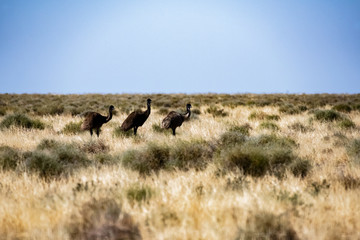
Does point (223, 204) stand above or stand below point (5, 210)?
above

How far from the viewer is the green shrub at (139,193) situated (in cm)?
364

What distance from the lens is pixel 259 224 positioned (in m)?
2.88

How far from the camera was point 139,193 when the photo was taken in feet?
12.3

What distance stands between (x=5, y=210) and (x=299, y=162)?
4298mm

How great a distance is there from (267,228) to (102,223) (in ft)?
4.88

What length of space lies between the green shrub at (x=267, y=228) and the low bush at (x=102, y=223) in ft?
3.12

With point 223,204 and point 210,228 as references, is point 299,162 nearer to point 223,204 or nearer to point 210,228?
point 223,204

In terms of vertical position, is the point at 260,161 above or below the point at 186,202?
above

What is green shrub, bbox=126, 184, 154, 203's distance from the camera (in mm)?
3643

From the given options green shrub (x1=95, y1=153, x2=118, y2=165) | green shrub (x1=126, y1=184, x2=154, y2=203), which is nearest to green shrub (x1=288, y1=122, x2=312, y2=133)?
green shrub (x1=95, y1=153, x2=118, y2=165)

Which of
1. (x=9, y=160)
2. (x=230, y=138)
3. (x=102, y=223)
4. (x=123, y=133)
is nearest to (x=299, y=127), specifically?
(x=230, y=138)

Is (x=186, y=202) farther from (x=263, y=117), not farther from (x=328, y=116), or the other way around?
(x=263, y=117)

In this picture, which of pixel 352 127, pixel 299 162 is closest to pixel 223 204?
pixel 299 162

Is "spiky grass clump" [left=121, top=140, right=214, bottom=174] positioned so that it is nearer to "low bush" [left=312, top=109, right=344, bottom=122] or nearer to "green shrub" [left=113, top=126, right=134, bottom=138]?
"green shrub" [left=113, top=126, right=134, bottom=138]
